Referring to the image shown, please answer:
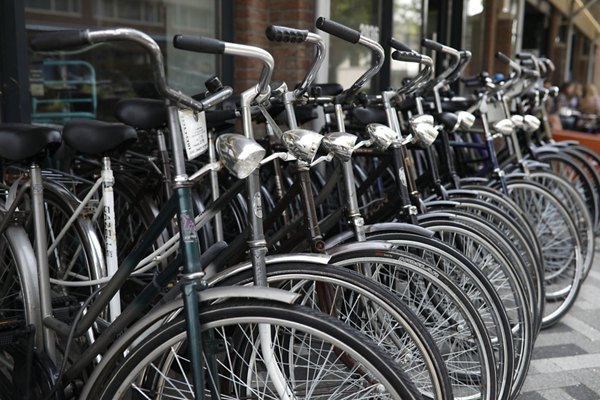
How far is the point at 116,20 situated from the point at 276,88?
6.46ft

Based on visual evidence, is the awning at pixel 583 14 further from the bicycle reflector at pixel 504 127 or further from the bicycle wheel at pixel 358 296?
the bicycle wheel at pixel 358 296

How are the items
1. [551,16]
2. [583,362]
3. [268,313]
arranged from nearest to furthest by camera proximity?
[268,313]
[583,362]
[551,16]

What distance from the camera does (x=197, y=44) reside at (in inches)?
57.3

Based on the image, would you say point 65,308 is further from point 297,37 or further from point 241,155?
point 297,37

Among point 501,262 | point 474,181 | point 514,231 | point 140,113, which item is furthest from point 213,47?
point 474,181

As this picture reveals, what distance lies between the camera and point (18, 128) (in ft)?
6.82

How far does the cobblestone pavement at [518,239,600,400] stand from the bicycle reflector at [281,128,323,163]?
1.60 metres

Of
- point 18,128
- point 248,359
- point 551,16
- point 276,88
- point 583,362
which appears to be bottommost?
point 583,362

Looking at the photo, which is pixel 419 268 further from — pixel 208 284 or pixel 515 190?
pixel 515 190

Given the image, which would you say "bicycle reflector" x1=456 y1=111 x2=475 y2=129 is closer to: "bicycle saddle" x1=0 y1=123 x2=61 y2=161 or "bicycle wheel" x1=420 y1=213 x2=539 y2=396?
"bicycle wheel" x1=420 y1=213 x2=539 y2=396

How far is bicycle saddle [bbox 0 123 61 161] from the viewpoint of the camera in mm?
2010

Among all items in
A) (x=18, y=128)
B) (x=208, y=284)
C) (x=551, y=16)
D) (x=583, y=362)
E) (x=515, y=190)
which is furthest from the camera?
(x=551, y=16)

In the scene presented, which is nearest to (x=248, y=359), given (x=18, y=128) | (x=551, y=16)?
(x=18, y=128)

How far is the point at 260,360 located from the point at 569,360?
1960 mm
